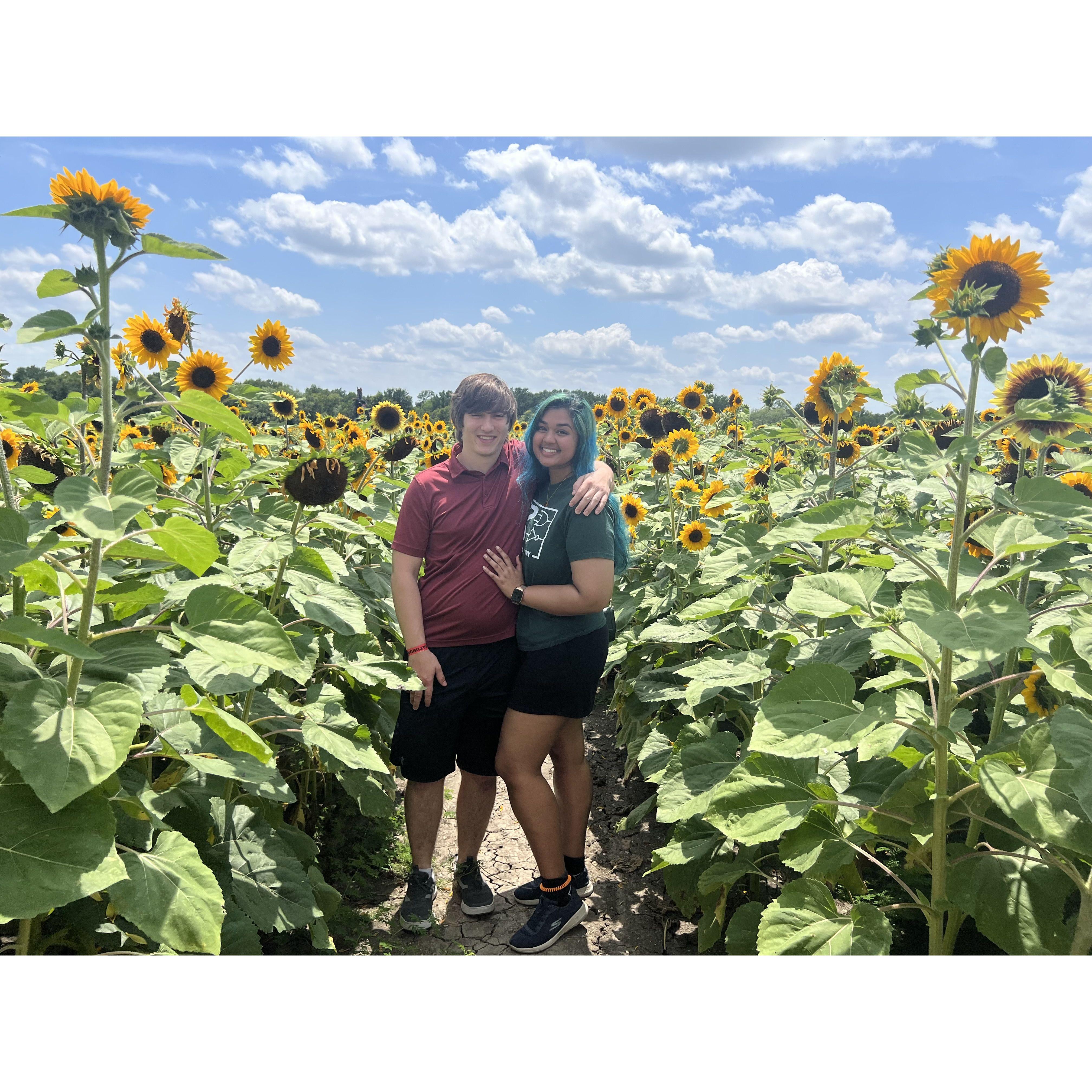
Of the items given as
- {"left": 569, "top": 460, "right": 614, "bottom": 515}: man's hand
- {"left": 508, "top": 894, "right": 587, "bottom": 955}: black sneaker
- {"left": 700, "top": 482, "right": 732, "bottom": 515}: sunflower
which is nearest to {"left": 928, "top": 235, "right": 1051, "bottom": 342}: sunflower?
{"left": 569, "top": 460, "right": 614, "bottom": 515}: man's hand

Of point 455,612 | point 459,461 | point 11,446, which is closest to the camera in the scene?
point 455,612

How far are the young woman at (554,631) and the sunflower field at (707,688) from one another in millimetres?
401

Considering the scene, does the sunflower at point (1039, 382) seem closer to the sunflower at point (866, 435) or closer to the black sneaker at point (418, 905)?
the black sneaker at point (418, 905)

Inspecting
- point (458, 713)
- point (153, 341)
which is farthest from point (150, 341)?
point (458, 713)

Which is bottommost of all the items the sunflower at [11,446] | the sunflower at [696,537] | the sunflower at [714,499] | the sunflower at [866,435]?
the sunflower at [696,537]

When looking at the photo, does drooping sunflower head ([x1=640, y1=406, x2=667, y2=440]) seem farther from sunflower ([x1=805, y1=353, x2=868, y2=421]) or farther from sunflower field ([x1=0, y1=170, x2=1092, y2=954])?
sunflower field ([x1=0, y1=170, x2=1092, y2=954])

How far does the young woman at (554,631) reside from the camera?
3.35m

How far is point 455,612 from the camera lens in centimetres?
350

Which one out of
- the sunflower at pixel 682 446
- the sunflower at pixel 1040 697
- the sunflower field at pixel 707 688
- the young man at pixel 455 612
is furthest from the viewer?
the sunflower at pixel 682 446

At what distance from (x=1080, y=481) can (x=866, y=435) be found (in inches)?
196

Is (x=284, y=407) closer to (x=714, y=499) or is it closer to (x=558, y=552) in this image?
(x=714, y=499)

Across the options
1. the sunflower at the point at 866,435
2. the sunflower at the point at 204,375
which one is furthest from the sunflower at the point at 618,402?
the sunflower at the point at 204,375

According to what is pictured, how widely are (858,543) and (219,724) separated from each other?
2435 millimetres

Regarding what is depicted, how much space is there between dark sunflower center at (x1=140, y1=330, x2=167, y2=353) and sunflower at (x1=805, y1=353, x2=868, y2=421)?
12.9ft
